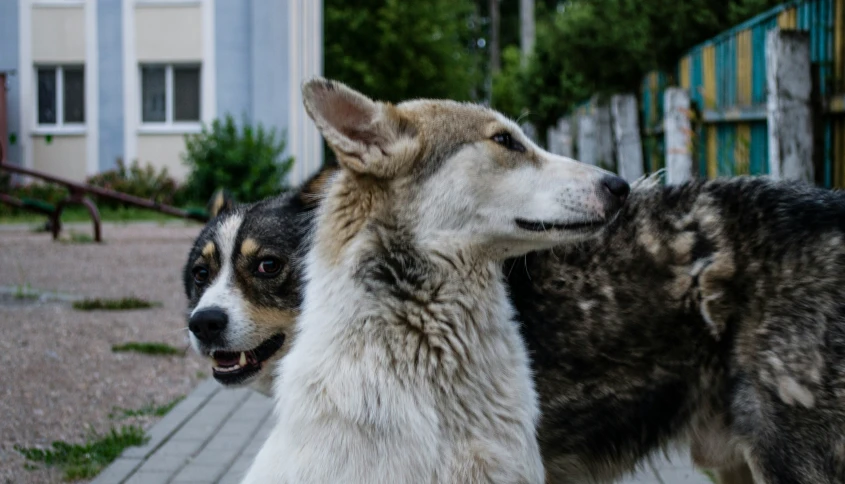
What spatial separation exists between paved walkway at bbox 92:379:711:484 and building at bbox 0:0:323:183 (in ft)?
69.1

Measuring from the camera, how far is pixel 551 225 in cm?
346

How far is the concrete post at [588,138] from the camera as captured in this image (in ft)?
54.4

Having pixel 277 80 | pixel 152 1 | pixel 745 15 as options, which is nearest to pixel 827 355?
pixel 745 15

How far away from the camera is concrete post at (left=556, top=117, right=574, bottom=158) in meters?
20.1

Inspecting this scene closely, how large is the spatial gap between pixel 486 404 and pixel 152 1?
87.6 ft

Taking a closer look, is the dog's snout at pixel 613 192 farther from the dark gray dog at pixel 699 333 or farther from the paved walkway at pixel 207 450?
the paved walkway at pixel 207 450

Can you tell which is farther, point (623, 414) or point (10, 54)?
point (10, 54)

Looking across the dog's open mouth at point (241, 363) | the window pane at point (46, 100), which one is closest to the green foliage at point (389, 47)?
the window pane at point (46, 100)

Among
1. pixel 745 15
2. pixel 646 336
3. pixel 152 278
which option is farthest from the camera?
pixel 152 278

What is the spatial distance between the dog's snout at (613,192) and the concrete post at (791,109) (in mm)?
3709

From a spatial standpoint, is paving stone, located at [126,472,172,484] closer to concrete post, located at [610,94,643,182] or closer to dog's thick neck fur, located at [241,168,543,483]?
dog's thick neck fur, located at [241,168,543,483]

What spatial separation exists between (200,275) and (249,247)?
0.32 metres

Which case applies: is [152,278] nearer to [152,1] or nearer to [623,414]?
[623,414]

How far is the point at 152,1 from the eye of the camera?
2805cm
